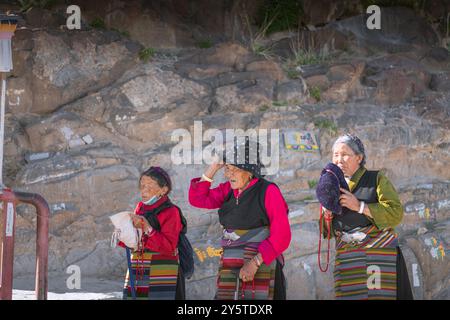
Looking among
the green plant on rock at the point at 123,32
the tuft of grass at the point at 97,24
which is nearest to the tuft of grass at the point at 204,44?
the green plant on rock at the point at 123,32

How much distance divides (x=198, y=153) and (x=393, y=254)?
10.5 feet

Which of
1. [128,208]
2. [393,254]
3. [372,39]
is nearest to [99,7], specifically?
[128,208]

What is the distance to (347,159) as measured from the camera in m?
5.07

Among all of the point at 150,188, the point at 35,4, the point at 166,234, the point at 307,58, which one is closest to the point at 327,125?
the point at 307,58

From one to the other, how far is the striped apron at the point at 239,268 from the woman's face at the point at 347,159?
2.04 ft

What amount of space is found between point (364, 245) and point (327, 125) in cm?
315

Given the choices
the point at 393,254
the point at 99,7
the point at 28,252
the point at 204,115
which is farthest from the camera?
the point at 99,7

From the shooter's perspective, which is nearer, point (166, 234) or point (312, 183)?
point (166, 234)

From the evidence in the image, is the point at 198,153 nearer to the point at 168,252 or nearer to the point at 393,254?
the point at 168,252

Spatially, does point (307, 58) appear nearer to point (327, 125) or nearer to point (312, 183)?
point (327, 125)

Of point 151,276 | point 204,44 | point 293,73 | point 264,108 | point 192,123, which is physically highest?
point 204,44

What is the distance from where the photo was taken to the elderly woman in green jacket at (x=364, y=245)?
5.04 meters

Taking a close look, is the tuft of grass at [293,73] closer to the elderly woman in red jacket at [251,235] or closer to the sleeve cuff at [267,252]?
the elderly woman in red jacket at [251,235]

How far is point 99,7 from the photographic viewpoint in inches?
345
